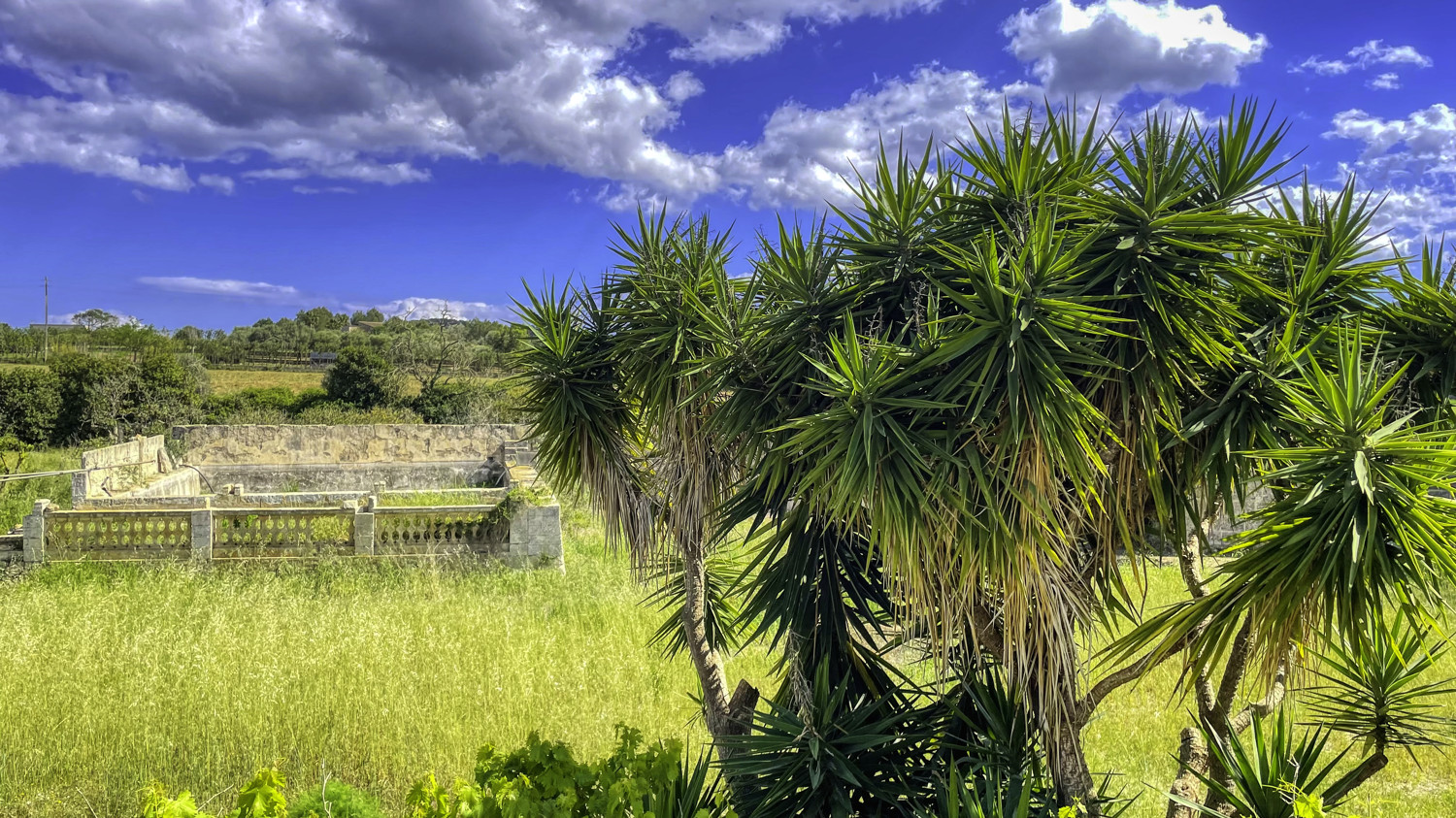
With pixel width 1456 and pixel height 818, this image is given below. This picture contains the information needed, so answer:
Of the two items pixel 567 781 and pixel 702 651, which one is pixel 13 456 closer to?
pixel 702 651

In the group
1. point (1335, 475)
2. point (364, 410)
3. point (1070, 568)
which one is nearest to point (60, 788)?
point (1070, 568)

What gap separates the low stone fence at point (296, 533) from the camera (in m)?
10.6

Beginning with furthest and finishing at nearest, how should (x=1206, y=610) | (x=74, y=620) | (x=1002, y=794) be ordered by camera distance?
(x=74, y=620) < (x=1002, y=794) < (x=1206, y=610)

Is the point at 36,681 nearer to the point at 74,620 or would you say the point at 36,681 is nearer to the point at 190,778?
the point at 74,620

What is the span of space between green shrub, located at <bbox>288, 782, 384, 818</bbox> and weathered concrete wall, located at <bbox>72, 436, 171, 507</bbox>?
1323cm

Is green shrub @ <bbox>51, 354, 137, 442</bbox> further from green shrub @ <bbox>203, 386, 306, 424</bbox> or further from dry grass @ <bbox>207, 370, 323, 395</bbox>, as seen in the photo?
dry grass @ <bbox>207, 370, 323, 395</bbox>

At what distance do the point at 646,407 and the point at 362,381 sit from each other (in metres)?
28.4

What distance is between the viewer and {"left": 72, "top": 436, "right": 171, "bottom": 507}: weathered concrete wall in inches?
526

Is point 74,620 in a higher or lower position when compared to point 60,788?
higher

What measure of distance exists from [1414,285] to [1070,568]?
5.53ft

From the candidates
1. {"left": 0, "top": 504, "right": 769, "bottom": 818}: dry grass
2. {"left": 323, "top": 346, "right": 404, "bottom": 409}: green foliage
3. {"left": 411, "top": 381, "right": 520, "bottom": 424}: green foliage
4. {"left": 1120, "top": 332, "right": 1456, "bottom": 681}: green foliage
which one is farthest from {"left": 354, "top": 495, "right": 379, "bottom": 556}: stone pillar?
{"left": 323, "top": 346, "right": 404, "bottom": 409}: green foliage

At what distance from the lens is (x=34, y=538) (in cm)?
1034

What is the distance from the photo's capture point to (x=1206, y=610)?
2590 millimetres

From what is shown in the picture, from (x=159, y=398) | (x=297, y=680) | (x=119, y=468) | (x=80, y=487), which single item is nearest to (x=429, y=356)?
(x=159, y=398)
